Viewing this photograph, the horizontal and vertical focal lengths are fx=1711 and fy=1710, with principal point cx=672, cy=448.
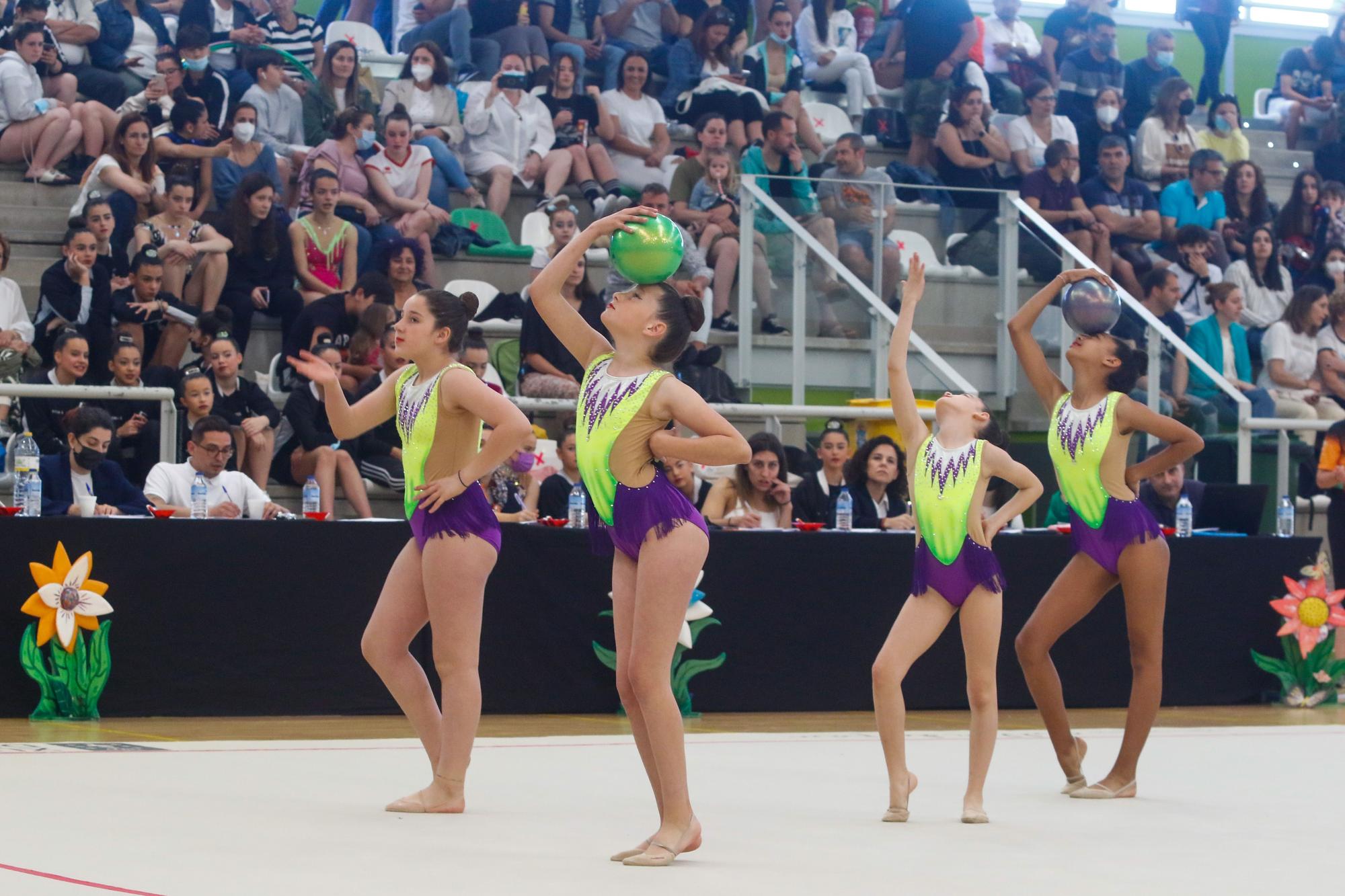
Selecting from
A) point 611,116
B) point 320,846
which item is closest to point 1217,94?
point 611,116

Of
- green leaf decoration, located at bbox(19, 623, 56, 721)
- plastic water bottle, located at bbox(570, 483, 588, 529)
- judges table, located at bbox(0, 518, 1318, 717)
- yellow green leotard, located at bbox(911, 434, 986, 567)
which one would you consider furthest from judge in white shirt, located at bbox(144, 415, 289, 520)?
yellow green leotard, located at bbox(911, 434, 986, 567)

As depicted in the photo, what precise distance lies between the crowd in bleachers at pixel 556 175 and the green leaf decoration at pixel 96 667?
108 cm

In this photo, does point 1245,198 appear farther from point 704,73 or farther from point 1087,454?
point 1087,454

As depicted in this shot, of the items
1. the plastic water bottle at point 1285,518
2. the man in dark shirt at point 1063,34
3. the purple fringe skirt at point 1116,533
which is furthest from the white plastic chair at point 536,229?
the purple fringe skirt at point 1116,533

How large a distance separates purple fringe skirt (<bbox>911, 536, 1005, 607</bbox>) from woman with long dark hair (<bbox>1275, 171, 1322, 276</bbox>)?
10.3 meters

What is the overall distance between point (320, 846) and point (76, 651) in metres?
3.76

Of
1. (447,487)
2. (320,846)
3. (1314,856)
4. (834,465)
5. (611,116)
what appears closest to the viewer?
(320,846)

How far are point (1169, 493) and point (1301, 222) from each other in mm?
5921

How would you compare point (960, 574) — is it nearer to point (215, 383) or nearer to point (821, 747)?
point (821, 747)

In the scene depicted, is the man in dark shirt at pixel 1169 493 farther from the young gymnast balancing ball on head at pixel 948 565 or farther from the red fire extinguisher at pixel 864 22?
the red fire extinguisher at pixel 864 22

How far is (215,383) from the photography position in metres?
9.16

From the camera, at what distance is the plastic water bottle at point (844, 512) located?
30.5ft

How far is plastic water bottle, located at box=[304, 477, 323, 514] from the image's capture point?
27.9 feet

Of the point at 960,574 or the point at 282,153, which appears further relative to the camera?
the point at 282,153
